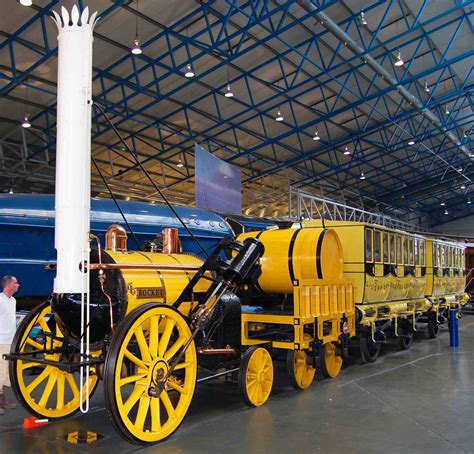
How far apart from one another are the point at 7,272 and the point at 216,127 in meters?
13.6

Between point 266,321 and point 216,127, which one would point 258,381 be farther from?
point 216,127

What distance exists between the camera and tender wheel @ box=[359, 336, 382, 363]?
8859mm

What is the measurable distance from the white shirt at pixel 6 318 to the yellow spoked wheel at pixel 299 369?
3351 mm

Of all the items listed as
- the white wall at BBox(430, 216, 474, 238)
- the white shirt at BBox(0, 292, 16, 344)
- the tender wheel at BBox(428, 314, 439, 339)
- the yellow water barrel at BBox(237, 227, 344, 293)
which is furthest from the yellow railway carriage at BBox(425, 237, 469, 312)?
the white wall at BBox(430, 216, 474, 238)

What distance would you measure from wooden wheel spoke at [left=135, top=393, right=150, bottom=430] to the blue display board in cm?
775

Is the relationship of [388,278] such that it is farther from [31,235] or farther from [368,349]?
[31,235]

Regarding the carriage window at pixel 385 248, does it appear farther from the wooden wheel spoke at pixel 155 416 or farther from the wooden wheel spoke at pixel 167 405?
the wooden wheel spoke at pixel 155 416

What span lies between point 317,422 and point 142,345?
2075mm

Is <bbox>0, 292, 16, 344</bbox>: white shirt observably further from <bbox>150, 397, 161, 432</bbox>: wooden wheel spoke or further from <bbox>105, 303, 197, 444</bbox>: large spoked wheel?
<bbox>150, 397, 161, 432</bbox>: wooden wheel spoke

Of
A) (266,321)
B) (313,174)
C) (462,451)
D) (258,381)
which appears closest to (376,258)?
(266,321)

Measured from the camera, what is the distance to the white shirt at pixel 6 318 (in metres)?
5.79

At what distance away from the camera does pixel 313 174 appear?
26.8 metres

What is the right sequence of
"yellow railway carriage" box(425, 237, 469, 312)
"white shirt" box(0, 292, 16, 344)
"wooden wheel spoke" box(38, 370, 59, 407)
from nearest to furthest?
"wooden wheel spoke" box(38, 370, 59, 407) < "white shirt" box(0, 292, 16, 344) < "yellow railway carriage" box(425, 237, 469, 312)

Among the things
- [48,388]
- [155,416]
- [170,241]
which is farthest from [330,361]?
[48,388]
